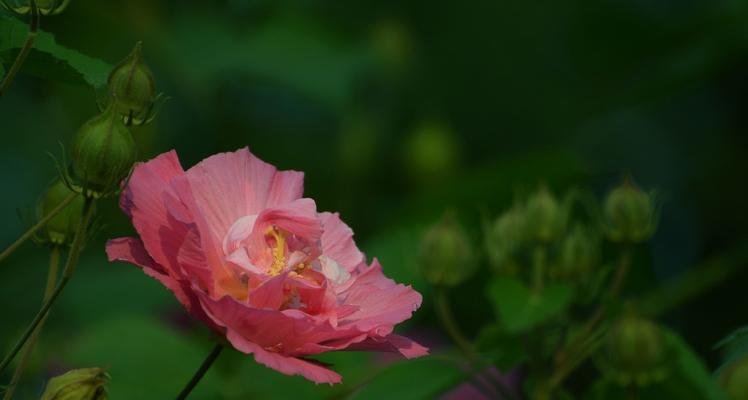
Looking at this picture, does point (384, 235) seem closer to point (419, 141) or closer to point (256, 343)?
point (419, 141)

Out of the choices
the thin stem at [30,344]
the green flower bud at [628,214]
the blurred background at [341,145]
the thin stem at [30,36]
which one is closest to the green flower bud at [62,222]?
the thin stem at [30,344]

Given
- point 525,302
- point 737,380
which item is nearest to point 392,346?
point 737,380

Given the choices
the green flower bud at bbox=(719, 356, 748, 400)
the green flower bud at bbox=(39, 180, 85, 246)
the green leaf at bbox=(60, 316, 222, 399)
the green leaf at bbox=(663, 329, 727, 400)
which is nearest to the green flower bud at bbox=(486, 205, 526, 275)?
the green leaf at bbox=(663, 329, 727, 400)

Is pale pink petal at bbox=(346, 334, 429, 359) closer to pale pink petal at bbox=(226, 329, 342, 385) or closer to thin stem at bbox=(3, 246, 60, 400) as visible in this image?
pale pink petal at bbox=(226, 329, 342, 385)

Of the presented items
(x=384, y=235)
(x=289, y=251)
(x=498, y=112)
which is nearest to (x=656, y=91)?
(x=384, y=235)

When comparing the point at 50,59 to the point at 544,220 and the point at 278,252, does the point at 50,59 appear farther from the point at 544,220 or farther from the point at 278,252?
the point at 544,220

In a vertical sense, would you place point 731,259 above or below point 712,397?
above
